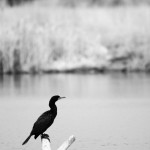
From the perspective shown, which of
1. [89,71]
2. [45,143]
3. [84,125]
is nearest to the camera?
[45,143]

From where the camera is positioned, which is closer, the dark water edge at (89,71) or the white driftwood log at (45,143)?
the white driftwood log at (45,143)

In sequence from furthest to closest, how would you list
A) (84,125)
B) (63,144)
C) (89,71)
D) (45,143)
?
(89,71) < (84,125) < (45,143) < (63,144)

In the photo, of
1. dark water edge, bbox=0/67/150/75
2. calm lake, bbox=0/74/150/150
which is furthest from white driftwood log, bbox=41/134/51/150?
dark water edge, bbox=0/67/150/75

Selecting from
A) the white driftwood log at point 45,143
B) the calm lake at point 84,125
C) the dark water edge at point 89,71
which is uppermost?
the white driftwood log at point 45,143

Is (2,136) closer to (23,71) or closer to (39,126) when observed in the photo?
(39,126)

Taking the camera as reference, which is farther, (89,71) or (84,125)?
(89,71)

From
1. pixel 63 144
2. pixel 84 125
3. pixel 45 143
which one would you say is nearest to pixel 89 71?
pixel 84 125

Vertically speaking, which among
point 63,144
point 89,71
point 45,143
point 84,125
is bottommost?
point 89,71

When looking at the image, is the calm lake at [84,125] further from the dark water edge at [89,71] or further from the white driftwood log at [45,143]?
the dark water edge at [89,71]

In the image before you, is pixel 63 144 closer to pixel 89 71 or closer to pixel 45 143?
pixel 45 143

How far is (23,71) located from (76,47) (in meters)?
14.1

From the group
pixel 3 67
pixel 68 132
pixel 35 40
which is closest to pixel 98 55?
pixel 35 40

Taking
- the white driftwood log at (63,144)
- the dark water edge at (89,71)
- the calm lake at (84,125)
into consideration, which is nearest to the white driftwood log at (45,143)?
the white driftwood log at (63,144)

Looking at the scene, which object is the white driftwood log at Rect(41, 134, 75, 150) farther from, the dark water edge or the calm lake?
the dark water edge
